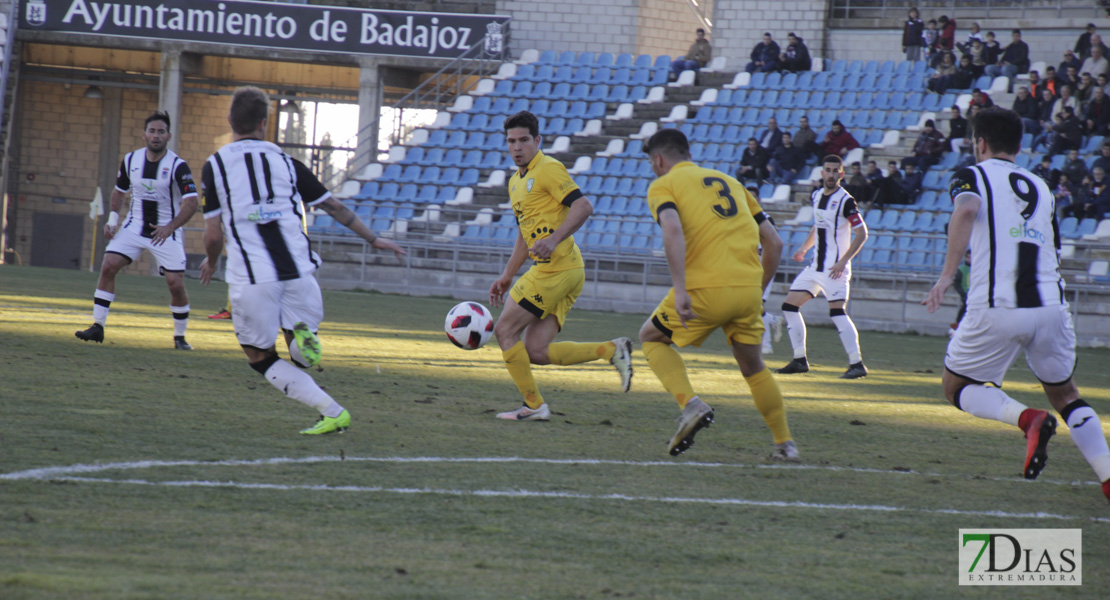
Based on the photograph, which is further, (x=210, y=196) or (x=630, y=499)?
(x=210, y=196)

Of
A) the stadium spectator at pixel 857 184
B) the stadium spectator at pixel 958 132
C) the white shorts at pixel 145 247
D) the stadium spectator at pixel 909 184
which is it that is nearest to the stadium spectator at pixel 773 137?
the stadium spectator at pixel 857 184

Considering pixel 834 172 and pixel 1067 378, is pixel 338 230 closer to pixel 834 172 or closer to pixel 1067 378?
pixel 834 172

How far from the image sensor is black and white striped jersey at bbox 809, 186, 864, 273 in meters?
11.3

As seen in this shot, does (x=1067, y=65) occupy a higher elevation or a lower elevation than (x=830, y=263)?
higher

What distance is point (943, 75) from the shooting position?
23562 millimetres

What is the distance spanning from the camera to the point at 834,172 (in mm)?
11133

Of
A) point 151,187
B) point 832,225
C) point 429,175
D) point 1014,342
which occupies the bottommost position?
point 1014,342

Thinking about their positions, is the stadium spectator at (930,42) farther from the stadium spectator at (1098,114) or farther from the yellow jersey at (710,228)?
the yellow jersey at (710,228)

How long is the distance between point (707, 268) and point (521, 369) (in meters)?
1.87

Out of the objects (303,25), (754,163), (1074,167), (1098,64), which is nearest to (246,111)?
(1074,167)

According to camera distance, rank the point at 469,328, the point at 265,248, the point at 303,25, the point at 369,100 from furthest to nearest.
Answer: the point at 369,100, the point at 303,25, the point at 469,328, the point at 265,248

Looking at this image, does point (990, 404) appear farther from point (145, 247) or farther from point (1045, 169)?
point (1045, 169)

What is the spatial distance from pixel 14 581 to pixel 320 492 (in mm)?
1518

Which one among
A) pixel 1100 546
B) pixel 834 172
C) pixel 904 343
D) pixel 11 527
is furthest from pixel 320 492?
pixel 904 343
